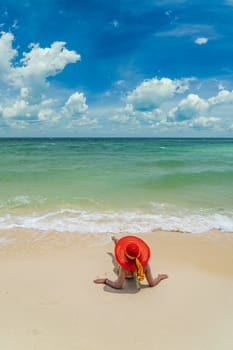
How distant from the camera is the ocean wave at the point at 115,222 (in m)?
6.07

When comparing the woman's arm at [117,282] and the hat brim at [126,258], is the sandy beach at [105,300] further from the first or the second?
the hat brim at [126,258]

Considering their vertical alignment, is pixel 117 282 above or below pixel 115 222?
below

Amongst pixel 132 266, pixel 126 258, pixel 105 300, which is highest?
pixel 126 258

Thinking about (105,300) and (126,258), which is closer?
(105,300)

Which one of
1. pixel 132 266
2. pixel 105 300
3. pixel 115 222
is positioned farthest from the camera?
Result: pixel 115 222

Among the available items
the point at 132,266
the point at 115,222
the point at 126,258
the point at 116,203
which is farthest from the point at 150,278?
the point at 116,203

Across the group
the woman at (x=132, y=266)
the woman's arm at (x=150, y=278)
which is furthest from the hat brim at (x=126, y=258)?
the woman's arm at (x=150, y=278)

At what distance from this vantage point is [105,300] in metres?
3.42

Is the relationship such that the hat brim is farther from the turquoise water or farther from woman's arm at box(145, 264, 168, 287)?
the turquoise water

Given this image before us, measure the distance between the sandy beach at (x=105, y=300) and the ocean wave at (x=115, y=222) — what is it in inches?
32.7

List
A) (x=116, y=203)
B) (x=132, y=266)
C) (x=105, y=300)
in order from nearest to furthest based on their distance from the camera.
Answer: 1. (x=105, y=300)
2. (x=132, y=266)
3. (x=116, y=203)

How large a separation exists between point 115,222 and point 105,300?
313cm

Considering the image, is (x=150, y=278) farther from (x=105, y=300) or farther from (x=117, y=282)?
(x=105, y=300)

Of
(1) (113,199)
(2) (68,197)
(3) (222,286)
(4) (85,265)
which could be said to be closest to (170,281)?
(3) (222,286)
